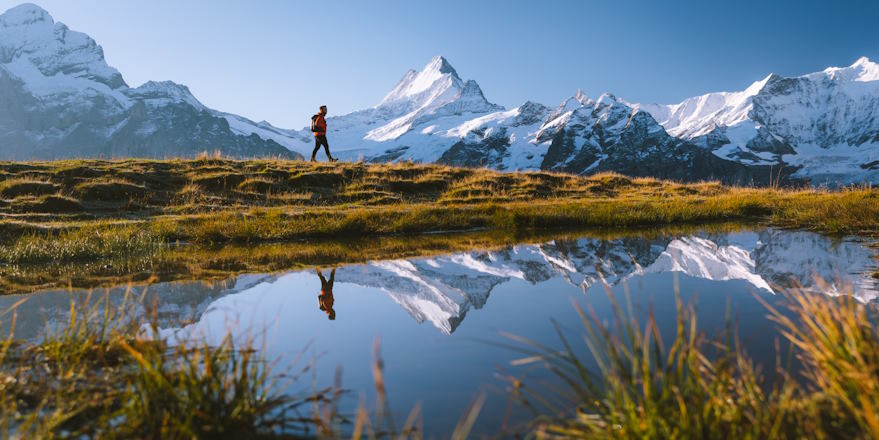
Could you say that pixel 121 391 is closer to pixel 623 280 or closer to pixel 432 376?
pixel 432 376

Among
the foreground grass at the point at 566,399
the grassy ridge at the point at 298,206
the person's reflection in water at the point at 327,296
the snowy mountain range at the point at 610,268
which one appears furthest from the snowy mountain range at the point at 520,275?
the grassy ridge at the point at 298,206

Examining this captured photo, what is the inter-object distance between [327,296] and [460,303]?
6.59ft

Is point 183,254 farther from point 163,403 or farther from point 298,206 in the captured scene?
point 163,403

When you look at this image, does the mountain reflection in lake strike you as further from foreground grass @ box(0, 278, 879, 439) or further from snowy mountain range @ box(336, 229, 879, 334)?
foreground grass @ box(0, 278, 879, 439)

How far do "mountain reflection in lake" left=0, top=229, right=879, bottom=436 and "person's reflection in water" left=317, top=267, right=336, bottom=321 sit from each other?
0.14 ft

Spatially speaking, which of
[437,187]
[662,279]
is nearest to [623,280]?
[662,279]

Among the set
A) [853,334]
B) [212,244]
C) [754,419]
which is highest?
[853,334]

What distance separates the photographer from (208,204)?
840 inches

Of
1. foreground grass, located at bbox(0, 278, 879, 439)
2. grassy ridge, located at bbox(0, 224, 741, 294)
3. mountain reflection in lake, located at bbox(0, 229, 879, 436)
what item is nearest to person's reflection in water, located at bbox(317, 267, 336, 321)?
mountain reflection in lake, located at bbox(0, 229, 879, 436)

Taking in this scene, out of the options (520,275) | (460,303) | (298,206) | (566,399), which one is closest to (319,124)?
(298,206)

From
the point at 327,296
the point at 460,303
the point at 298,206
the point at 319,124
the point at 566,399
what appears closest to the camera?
the point at 566,399

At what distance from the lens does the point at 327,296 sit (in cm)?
784

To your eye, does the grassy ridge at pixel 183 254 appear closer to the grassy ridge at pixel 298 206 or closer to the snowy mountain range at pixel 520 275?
the grassy ridge at pixel 298 206

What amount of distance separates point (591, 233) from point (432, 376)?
12.5m
